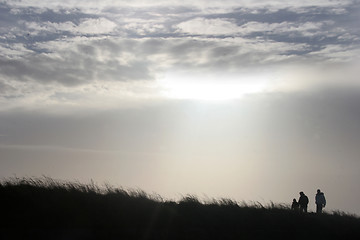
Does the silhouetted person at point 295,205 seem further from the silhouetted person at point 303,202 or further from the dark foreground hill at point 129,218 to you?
the dark foreground hill at point 129,218

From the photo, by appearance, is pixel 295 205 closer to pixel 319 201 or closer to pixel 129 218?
pixel 319 201

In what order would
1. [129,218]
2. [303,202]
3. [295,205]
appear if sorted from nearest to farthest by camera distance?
[129,218]
[303,202]
[295,205]

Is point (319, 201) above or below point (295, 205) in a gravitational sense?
above

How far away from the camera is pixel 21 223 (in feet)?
52.7

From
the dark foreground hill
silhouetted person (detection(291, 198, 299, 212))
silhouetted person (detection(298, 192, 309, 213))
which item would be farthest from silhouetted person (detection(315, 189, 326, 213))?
the dark foreground hill

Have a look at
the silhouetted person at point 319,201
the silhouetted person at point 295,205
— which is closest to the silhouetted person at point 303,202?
the silhouetted person at point 295,205

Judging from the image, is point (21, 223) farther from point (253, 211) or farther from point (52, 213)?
point (253, 211)

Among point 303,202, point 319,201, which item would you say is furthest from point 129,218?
point 319,201

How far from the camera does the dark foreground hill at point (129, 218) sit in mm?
16375

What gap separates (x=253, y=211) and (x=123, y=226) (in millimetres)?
6638

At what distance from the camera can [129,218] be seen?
17922 mm

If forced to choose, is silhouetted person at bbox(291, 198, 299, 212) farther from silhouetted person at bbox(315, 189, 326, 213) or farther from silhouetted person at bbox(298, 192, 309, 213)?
silhouetted person at bbox(315, 189, 326, 213)

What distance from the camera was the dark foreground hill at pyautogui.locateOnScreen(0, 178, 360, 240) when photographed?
1638 cm

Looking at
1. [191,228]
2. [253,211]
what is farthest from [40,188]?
[253,211]
